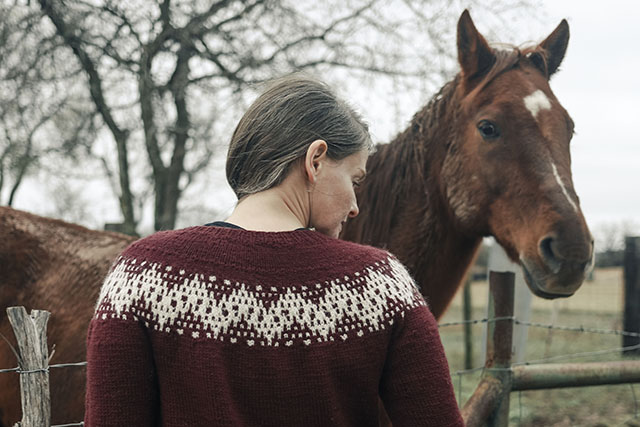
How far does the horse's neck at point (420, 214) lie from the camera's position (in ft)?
8.51

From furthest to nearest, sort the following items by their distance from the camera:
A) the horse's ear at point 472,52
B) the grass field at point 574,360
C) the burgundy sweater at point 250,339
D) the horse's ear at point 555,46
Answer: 1. the grass field at point 574,360
2. the horse's ear at point 555,46
3. the horse's ear at point 472,52
4. the burgundy sweater at point 250,339

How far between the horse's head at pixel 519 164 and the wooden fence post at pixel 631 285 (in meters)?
6.17

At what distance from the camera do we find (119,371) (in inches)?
38.7

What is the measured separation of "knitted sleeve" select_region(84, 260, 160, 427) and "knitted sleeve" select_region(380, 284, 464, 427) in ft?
1.57

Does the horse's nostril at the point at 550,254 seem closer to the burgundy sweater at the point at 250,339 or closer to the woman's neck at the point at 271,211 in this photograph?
the burgundy sweater at the point at 250,339

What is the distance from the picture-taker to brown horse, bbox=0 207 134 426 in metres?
2.58

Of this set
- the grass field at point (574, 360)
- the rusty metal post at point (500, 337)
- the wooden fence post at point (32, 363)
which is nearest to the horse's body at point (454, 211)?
the rusty metal post at point (500, 337)

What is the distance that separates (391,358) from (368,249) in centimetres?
23

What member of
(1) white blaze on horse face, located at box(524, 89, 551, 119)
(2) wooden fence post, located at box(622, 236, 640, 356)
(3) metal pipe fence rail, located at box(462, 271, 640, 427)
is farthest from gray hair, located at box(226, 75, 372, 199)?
(2) wooden fence post, located at box(622, 236, 640, 356)

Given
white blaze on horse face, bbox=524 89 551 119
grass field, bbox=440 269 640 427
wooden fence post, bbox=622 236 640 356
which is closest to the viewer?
white blaze on horse face, bbox=524 89 551 119

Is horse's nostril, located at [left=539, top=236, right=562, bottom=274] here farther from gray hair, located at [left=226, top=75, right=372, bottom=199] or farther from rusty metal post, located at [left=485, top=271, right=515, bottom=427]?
gray hair, located at [left=226, top=75, right=372, bottom=199]

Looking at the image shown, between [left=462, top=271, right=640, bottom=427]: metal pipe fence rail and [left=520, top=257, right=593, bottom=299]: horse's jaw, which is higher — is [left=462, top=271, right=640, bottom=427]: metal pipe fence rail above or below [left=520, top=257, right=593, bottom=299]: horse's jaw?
below

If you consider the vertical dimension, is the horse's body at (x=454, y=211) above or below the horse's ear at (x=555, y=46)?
below

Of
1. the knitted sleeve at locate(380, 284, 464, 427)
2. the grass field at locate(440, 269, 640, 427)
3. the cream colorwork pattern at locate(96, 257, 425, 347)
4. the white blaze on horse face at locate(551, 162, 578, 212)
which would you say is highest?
the white blaze on horse face at locate(551, 162, 578, 212)
